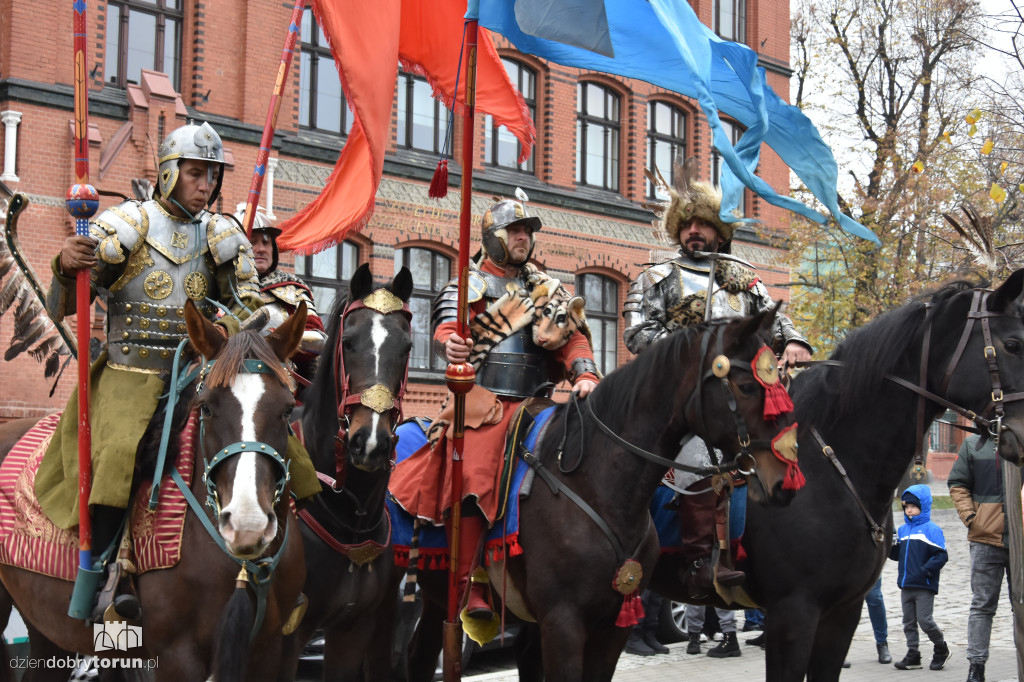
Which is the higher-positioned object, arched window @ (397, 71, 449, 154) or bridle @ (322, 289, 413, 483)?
arched window @ (397, 71, 449, 154)

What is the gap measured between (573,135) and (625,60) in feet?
61.6

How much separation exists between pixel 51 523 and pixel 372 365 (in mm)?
1550

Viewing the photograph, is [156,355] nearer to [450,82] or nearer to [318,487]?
[318,487]

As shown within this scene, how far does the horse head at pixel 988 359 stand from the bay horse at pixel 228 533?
367 cm

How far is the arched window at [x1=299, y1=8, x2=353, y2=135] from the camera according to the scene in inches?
787

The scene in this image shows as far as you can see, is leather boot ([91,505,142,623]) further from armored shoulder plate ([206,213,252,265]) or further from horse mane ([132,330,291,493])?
armored shoulder plate ([206,213,252,265])

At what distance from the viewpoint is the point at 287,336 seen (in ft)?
14.4

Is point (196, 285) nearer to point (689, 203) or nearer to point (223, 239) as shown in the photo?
point (223, 239)

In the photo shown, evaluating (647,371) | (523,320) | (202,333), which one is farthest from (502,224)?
(202,333)

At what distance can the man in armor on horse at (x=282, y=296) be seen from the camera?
686 cm

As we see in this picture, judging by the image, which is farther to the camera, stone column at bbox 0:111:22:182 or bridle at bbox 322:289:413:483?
stone column at bbox 0:111:22:182

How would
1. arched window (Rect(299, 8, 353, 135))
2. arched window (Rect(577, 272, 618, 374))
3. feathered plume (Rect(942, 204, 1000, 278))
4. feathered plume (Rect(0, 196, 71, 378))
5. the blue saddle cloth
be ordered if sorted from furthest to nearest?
arched window (Rect(577, 272, 618, 374)) < arched window (Rect(299, 8, 353, 135)) < feathered plume (Rect(0, 196, 71, 378)) < feathered plume (Rect(942, 204, 1000, 278)) < the blue saddle cloth

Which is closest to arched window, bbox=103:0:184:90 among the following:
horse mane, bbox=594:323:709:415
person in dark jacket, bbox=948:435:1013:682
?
person in dark jacket, bbox=948:435:1013:682

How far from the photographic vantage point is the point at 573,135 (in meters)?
24.3
